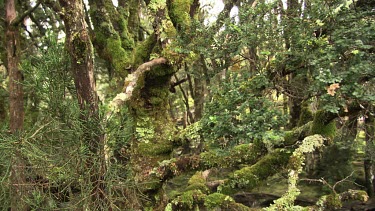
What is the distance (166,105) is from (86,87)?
3.08 meters

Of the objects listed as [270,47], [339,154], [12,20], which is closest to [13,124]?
[12,20]

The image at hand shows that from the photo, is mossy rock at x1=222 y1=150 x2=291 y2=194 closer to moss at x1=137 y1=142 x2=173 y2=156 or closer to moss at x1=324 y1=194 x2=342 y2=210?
moss at x1=324 y1=194 x2=342 y2=210

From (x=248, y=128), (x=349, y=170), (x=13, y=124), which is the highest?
(x=13, y=124)

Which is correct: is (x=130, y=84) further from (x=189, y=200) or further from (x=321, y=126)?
(x=321, y=126)

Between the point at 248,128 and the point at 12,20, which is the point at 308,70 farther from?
the point at 12,20

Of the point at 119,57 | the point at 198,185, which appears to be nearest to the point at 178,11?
the point at 119,57

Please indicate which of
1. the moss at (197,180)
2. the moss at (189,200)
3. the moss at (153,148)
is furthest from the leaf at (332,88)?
the moss at (197,180)

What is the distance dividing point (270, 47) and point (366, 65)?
198 cm

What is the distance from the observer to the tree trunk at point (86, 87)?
318cm

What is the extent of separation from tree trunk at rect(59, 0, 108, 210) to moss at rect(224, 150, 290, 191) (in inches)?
108

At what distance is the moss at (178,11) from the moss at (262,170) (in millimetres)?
2735

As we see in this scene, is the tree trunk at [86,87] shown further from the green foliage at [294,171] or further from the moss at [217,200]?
the moss at [217,200]

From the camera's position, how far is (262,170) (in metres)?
5.34

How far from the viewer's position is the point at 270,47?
4.80 m
